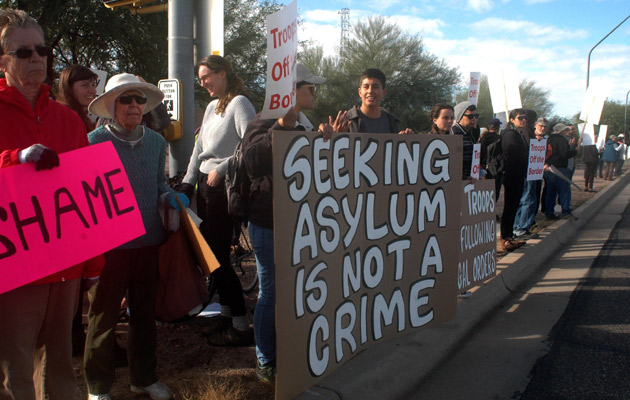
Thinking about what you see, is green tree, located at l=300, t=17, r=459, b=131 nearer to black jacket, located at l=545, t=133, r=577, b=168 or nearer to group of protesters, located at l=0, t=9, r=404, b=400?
black jacket, located at l=545, t=133, r=577, b=168

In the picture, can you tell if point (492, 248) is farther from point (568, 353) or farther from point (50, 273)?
point (50, 273)

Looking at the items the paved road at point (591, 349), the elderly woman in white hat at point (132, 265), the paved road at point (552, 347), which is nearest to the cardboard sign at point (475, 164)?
the paved road at point (552, 347)

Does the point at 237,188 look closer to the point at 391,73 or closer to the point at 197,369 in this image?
the point at 197,369

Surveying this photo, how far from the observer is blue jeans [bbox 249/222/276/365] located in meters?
2.85

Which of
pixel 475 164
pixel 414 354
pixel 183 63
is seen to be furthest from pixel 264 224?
pixel 475 164

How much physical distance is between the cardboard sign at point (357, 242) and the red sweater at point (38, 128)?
0.89 metres

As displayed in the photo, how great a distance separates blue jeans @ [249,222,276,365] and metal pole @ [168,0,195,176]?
6.09ft

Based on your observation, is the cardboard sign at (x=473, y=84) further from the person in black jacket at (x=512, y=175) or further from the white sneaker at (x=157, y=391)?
the white sneaker at (x=157, y=391)

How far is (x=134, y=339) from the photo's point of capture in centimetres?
270

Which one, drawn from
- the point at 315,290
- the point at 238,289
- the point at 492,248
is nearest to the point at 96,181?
the point at 315,290

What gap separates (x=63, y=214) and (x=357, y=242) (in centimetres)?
164

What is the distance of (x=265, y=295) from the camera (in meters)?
2.88

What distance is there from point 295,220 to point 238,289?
1225mm

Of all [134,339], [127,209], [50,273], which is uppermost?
[127,209]
